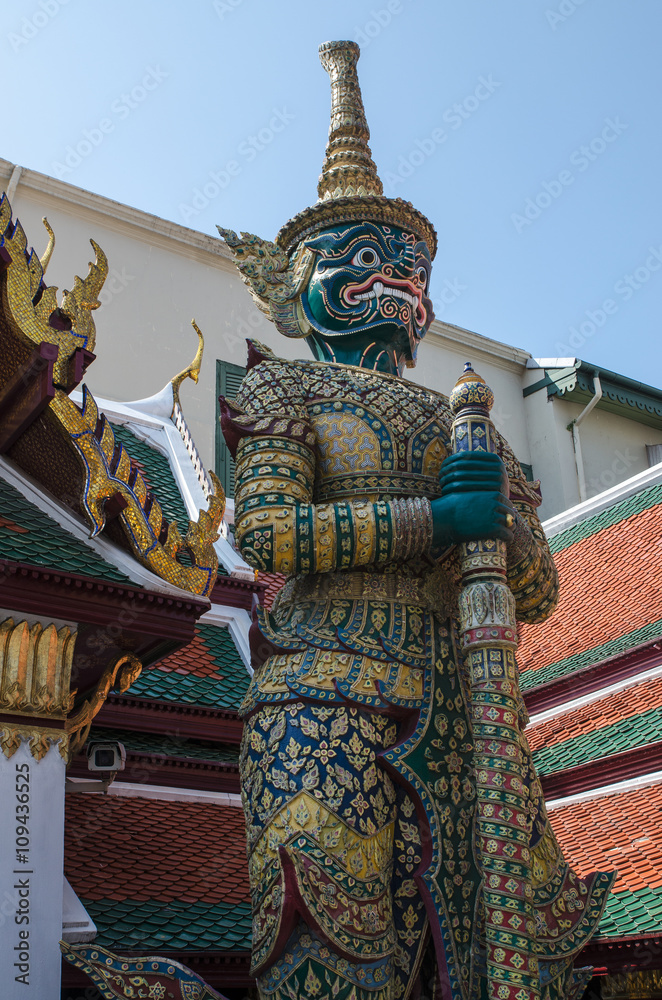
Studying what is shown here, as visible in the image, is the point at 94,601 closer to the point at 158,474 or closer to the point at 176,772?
the point at 176,772

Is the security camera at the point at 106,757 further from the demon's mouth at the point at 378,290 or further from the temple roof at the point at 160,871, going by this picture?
the demon's mouth at the point at 378,290

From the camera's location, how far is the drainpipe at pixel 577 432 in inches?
637

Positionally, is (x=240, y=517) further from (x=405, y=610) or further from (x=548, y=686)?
(x=548, y=686)

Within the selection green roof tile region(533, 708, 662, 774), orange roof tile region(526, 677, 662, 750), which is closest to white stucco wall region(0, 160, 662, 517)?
orange roof tile region(526, 677, 662, 750)

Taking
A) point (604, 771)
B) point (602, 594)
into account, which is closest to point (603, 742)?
point (604, 771)

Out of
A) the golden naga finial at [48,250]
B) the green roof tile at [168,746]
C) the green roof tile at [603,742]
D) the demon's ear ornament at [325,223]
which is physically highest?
the golden naga finial at [48,250]

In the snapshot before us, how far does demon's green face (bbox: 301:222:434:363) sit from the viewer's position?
4.95 metres

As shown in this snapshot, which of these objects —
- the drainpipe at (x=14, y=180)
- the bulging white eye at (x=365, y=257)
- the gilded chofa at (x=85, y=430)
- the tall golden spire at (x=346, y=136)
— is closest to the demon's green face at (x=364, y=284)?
the bulging white eye at (x=365, y=257)

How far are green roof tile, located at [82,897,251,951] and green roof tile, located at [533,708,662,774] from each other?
3.22 m

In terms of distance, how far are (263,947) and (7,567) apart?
175cm

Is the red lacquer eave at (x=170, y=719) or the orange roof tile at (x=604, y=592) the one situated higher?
the orange roof tile at (x=604, y=592)

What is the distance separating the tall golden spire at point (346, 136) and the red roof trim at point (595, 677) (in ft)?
13.5

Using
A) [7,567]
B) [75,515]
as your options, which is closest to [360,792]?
[7,567]

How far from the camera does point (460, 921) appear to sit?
3943 mm
